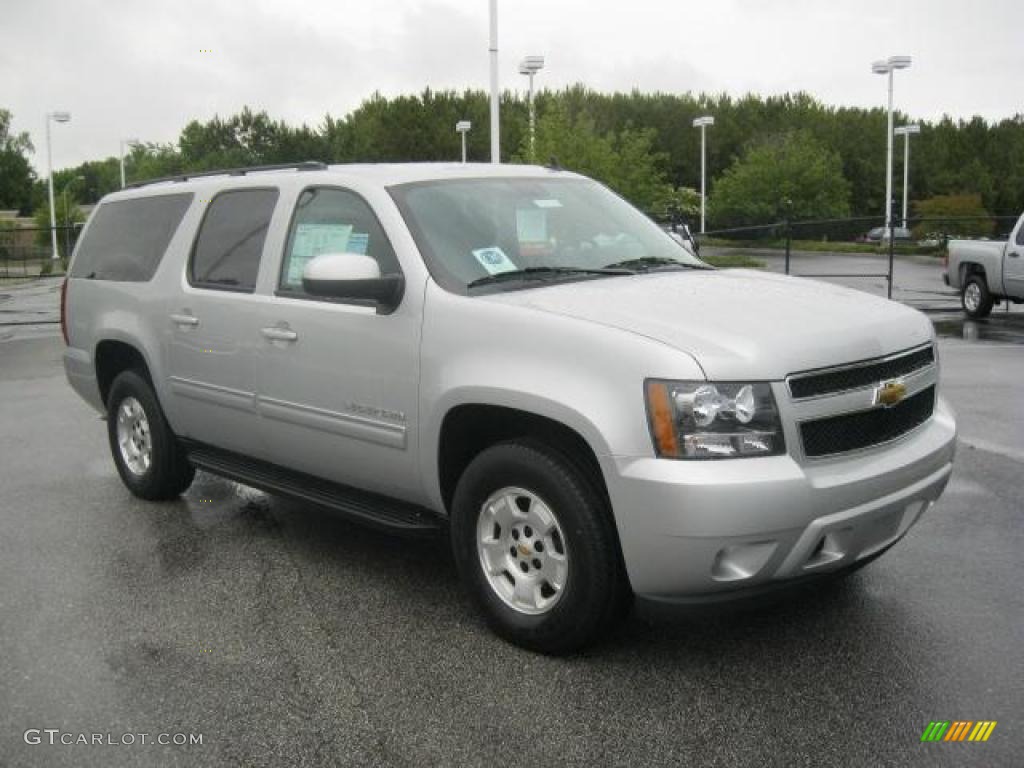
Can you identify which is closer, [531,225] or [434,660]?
[434,660]

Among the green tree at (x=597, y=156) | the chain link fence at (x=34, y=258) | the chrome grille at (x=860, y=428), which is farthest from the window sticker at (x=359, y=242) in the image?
the chain link fence at (x=34, y=258)

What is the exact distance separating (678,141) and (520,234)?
96599mm

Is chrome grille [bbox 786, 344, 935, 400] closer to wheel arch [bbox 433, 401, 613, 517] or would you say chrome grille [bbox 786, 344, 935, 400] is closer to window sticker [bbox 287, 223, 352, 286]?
wheel arch [bbox 433, 401, 613, 517]

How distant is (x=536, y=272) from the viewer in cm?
462

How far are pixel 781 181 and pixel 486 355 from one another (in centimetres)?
5648

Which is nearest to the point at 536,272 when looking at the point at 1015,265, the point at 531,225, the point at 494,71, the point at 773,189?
the point at 531,225

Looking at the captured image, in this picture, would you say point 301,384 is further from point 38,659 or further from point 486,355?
point 38,659

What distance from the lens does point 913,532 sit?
18.2ft

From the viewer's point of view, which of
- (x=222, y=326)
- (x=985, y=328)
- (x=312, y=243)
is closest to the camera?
(x=312, y=243)

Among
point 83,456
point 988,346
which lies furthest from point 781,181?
point 83,456

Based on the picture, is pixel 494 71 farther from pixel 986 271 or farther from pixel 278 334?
pixel 278 334

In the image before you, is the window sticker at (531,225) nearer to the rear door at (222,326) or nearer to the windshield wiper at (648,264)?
the windshield wiper at (648,264)

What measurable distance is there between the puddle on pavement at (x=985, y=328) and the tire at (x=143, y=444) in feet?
36.6

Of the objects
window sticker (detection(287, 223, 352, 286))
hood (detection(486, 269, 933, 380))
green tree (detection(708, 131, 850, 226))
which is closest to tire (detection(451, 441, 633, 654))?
hood (detection(486, 269, 933, 380))
